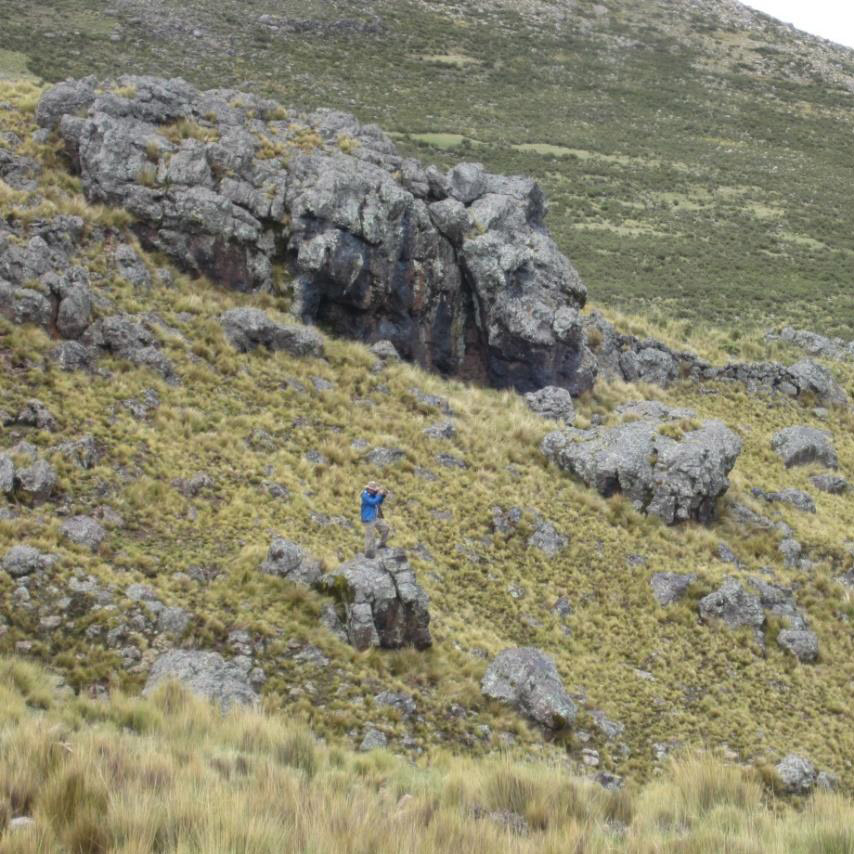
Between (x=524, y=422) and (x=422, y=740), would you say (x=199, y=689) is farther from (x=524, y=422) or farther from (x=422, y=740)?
(x=524, y=422)

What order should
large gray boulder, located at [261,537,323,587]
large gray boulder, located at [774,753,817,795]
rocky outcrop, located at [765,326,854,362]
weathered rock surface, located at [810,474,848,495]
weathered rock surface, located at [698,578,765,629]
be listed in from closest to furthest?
1. large gray boulder, located at [774,753,817,795]
2. large gray boulder, located at [261,537,323,587]
3. weathered rock surface, located at [698,578,765,629]
4. weathered rock surface, located at [810,474,848,495]
5. rocky outcrop, located at [765,326,854,362]

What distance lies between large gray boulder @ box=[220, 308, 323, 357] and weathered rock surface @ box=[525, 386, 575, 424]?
715 cm

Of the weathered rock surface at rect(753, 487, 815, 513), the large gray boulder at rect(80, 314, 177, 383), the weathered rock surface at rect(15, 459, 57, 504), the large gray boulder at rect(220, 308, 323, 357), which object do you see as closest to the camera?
the weathered rock surface at rect(15, 459, 57, 504)

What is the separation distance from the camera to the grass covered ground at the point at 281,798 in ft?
17.1

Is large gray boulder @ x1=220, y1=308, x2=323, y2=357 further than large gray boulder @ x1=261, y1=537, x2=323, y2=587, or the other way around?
large gray boulder @ x1=220, y1=308, x2=323, y2=357

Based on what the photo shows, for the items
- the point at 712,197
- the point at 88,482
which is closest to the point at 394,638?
the point at 88,482

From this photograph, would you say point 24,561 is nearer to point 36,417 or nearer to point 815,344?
point 36,417

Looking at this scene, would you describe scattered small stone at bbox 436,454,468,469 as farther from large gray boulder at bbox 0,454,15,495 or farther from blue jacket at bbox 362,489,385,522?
large gray boulder at bbox 0,454,15,495

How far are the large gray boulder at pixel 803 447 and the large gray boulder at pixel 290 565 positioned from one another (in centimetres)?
1933

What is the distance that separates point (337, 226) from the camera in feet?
75.9

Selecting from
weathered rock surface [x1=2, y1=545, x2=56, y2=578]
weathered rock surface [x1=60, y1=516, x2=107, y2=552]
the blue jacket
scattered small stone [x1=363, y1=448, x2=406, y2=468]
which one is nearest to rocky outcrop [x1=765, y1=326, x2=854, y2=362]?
scattered small stone [x1=363, y1=448, x2=406, y2=468]

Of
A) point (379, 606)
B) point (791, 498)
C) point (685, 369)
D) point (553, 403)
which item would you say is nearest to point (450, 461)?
point (553, 403)

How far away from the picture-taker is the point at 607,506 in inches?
800

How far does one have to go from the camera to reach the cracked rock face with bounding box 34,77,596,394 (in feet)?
73.9
